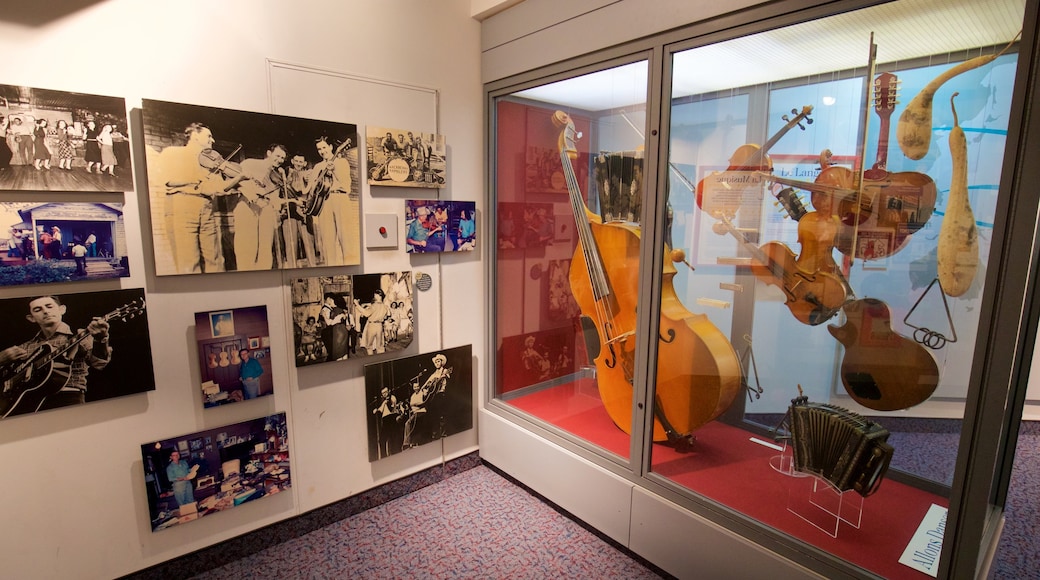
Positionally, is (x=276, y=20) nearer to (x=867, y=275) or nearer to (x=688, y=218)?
(x=688, y=218)

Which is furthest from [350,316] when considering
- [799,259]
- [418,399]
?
[799,259]

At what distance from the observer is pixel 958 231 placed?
1.41 m

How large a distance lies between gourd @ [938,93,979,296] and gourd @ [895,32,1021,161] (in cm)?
5

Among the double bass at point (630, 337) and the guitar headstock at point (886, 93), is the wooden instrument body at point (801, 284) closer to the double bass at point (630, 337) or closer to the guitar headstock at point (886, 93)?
the double bass at point (630, 337)

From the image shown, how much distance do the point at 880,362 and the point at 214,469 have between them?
8.47ft

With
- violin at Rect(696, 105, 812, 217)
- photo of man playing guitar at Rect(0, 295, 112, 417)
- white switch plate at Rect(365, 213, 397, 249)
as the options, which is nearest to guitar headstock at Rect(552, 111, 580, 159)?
violin at Rect(696, 105, 812, 217)

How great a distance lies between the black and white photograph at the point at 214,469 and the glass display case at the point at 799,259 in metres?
1.38

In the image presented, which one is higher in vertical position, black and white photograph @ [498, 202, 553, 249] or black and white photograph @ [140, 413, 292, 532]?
black and white photograph @ [498, 202, 553, 249]

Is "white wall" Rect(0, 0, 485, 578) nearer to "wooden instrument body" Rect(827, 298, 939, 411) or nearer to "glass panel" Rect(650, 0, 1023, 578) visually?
"glass panel" Rect(650, 0, 1023, 578)

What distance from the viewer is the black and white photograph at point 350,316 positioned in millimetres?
2258

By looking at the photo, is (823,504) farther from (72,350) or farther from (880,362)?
(72,350)

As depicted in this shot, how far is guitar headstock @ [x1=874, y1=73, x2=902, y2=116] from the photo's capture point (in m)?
1.50

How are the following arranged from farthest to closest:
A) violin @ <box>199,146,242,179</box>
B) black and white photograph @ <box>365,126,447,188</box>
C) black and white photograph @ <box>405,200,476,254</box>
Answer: black and white photograph @ <box>405,200,476,254</box> < black and white photograph @ <box>365,126,447,188</box> < violin @ <box>199,146,242,179</box>

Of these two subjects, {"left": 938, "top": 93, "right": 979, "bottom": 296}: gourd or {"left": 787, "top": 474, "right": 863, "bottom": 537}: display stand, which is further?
{"left": 787, "top": 474, "right": 863, "bottom": 537}: display stand
